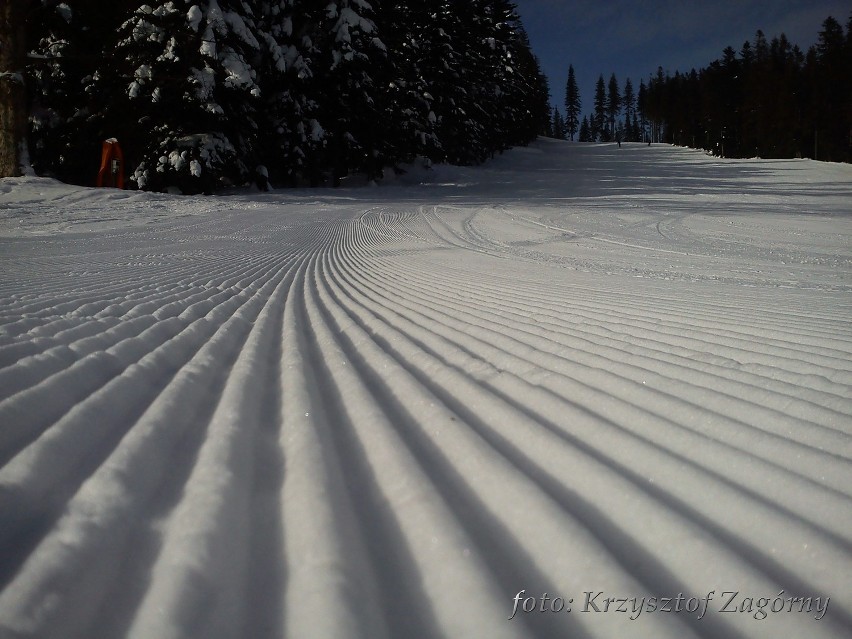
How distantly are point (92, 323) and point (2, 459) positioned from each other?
4.49ft

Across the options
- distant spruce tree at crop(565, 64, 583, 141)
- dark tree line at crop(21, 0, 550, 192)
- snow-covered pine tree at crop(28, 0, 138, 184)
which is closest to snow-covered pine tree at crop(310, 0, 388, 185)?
dark tree line at crop(21, 0, 550, 192)

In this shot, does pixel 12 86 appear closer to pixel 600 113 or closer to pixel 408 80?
pixel 408 80

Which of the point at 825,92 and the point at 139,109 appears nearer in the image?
the point at 139,109

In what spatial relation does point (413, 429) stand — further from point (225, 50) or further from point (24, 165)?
point (225, 50)

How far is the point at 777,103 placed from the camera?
43594 mm

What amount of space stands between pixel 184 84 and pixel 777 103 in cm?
4954

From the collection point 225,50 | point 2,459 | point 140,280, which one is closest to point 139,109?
point 225,50

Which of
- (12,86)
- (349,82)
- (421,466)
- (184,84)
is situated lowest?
(421,466)

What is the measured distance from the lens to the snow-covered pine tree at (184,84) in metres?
13.3

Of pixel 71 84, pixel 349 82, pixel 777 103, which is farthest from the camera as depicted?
pixel 777 103

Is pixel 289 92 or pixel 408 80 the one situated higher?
pixel 408 80

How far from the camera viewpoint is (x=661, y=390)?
63.6 inches

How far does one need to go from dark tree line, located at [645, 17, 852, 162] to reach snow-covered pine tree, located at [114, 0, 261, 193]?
148 ft

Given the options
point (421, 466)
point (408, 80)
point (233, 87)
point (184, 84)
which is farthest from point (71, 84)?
point (421, 466)
